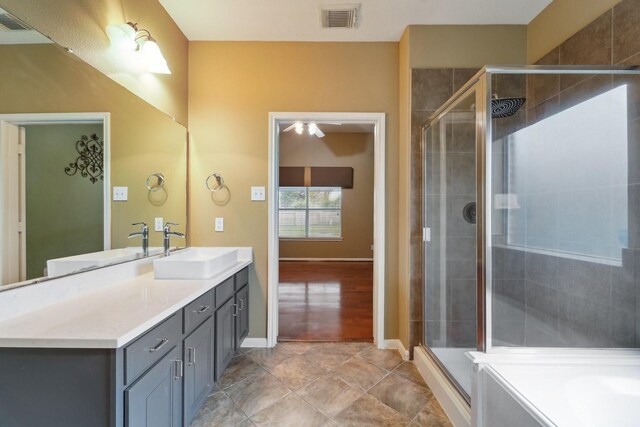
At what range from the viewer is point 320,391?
189 centimetres

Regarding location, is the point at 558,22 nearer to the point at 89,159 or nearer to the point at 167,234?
the point at 89,159

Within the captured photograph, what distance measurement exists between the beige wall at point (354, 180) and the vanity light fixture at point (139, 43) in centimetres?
438

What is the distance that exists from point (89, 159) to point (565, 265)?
2.99 m

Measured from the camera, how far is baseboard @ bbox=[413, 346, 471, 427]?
1.53 metres

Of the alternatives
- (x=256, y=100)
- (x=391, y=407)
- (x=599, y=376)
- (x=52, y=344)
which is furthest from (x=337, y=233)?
(x=52, y=344)

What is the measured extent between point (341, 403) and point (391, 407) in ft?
1.05

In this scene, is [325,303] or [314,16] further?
[325,303]

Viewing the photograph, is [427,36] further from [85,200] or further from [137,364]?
[137,364]

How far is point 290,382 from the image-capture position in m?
1.99

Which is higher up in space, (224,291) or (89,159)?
(89,159)

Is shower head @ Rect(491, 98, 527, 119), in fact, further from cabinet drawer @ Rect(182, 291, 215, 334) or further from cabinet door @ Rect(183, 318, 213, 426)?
cabinet door @ Rect(183, 318, 213, 426)

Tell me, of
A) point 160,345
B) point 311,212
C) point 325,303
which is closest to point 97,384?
point 160,345

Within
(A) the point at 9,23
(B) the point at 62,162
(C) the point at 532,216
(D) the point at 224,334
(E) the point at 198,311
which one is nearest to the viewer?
(A) the point at 9,23

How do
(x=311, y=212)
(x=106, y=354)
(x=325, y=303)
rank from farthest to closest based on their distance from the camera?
(x=311, y=212)
(x=325, y=303)
(x=106, y=354)
